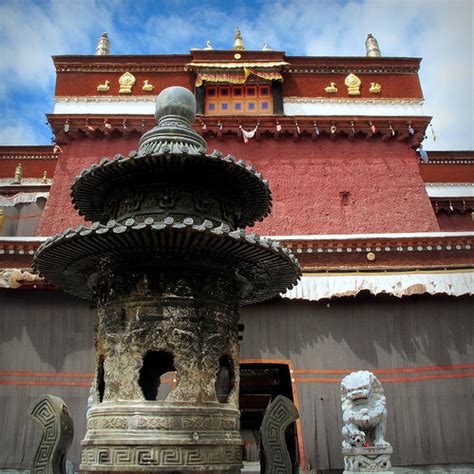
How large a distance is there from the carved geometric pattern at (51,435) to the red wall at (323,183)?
32.2 ft

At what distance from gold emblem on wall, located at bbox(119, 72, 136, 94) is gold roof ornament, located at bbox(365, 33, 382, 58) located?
29.0 feet

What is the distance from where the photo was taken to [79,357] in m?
11.0

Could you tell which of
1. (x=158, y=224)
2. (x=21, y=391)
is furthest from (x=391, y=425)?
(x=158, y=224)

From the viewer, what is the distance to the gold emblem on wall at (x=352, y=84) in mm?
16078

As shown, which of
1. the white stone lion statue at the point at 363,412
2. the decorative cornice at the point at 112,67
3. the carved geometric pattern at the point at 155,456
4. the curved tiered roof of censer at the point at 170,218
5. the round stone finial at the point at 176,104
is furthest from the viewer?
the decorative cornice at the point at 112,67

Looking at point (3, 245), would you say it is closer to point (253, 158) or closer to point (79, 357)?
point (79, 357)

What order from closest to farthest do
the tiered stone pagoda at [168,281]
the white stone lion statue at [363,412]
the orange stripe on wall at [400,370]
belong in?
the tiered stone pagoda at [168,281] < the white stone lion statue at [363,412] < the orange stripe on wall at [400,370]

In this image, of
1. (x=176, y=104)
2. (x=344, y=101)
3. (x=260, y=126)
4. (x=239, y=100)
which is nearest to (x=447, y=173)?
(x=344, y=101)

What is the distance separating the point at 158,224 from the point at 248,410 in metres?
16.3

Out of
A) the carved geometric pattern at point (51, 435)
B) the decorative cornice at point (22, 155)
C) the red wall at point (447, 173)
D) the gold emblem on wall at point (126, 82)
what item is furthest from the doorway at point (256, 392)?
the decorative cornice at point (22, 155)

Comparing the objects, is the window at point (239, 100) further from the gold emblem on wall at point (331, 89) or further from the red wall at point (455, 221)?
the red wall at point (455, 221)

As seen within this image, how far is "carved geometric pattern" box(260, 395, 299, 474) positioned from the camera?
4398 mm

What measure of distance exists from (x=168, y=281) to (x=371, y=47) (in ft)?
56.4

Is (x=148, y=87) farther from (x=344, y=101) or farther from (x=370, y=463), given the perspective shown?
(x=370, y=463)
